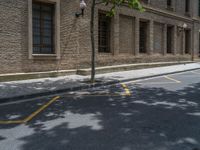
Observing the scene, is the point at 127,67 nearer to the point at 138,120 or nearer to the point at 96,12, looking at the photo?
the point at 96,12

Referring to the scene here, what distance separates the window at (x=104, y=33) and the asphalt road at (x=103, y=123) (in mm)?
9389

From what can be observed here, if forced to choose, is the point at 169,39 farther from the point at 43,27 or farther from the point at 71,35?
the point at 43,27

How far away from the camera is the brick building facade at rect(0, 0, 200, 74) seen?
12766mm

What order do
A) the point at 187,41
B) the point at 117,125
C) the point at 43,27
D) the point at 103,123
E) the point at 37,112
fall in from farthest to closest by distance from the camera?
the point at 187,41 → the point at 43,27 → the point at 37,112 → the point at 103,123 → the point at 117,125

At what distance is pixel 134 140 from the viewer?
463cm

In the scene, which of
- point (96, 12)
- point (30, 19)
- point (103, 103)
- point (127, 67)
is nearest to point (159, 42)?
point (127, 67)

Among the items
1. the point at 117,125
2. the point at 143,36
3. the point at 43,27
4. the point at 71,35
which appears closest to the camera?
the point at 117,125

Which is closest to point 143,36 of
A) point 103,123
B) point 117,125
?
point 103,123

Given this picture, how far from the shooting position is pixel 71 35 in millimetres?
15125

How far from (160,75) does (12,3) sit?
9692mm

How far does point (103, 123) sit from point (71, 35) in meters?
10.1

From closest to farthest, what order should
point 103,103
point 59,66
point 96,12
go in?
1. point 103,103
2. point 59,66
3. point 96,12

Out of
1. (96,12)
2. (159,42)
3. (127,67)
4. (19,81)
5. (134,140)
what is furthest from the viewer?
(159,42)

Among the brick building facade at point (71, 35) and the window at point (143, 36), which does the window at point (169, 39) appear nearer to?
the brick building facade at point (71, 35)
